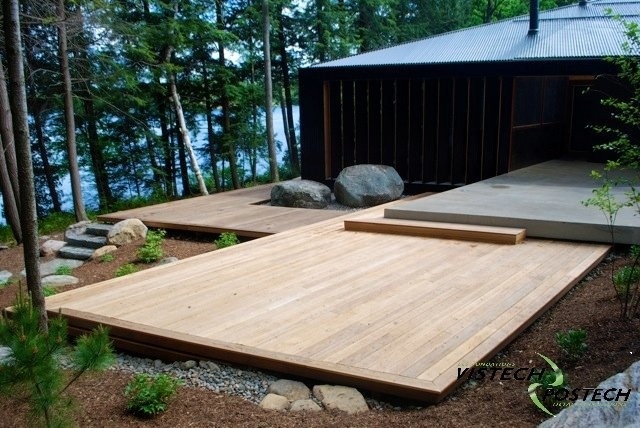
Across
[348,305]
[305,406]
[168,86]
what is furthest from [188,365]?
[168,86]

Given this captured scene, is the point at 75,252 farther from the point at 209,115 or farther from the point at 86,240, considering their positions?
the point at 209,115

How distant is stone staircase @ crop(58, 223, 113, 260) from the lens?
22.7 ft

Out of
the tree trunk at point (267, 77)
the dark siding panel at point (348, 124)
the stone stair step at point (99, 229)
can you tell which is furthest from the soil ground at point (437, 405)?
the tree trunk at point (267, 77)

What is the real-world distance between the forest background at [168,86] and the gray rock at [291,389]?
6.96m

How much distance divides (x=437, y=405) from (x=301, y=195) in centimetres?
567

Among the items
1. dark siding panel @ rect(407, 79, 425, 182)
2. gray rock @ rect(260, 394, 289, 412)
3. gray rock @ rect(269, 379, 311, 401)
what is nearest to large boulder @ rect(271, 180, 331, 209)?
dark siding panel @ rect(407, 79, 425, 182)

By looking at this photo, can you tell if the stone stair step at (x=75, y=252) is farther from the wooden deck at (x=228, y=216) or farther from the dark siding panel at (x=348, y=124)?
the dark siding panel at (x=348, y=124)

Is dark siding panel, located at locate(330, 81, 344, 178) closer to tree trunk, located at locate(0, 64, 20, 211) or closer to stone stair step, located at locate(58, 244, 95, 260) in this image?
stone stair step, located at locate(58, 244, 95, 260)

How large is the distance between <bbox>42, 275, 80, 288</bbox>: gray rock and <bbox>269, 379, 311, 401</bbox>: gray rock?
3.64m

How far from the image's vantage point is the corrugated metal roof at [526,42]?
25.1 ft

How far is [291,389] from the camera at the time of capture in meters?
2.66

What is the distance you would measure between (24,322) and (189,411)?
86 cm

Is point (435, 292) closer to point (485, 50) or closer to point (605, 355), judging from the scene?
point (605, 355)

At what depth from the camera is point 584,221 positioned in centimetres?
502
